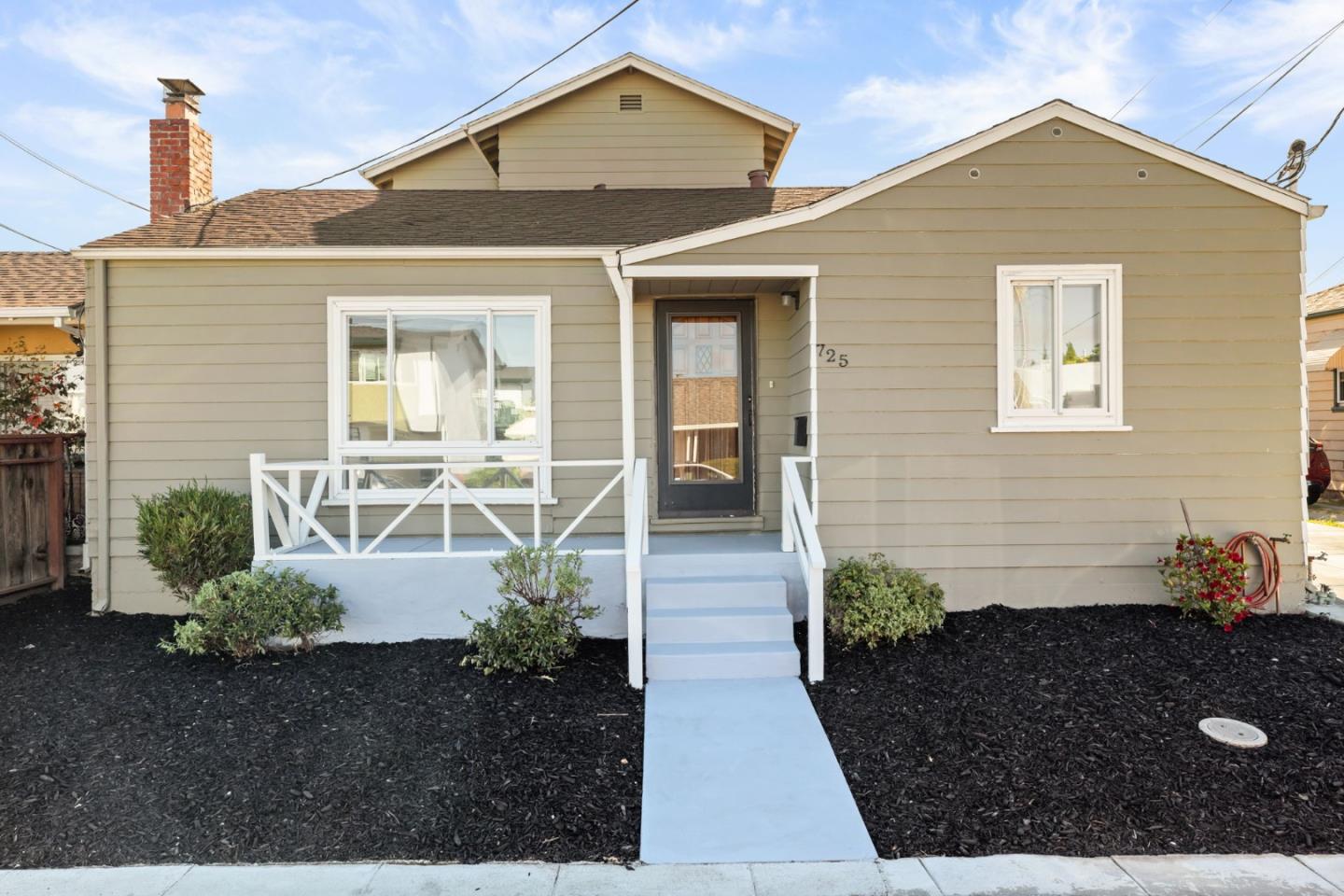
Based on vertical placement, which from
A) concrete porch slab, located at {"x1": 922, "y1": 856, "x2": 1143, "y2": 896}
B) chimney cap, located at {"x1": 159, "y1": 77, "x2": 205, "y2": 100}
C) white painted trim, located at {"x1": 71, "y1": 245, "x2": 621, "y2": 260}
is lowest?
concrete porch slab, located at {"x1": 922, "y1": 856, "x2": 1143, "y2": 896}

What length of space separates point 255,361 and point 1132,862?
6.67 m

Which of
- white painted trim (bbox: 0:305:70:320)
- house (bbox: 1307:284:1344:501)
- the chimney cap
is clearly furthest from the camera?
house (bbox: 1307:284:1344:501)

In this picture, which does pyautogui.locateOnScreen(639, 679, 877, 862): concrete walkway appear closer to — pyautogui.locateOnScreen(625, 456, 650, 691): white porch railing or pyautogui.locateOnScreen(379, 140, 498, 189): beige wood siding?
pyautogui.locateOnScreen(625, 456, 650, 691): white porch railing

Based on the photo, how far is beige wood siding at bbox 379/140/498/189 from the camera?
9.62 m

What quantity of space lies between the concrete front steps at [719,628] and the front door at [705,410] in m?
1.42

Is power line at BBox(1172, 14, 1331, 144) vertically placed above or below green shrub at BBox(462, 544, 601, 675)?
above

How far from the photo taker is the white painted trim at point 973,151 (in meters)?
5.57

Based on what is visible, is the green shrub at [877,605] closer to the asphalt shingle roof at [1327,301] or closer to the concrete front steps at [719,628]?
the concrete front steps at [719,628]

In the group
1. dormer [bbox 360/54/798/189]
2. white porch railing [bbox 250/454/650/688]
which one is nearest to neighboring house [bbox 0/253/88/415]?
white porch railing [bbox 250/454/650/688]

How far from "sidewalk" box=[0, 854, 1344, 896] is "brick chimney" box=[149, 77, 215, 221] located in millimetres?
6610

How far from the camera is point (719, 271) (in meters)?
5.64

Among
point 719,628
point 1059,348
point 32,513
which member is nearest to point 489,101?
point 32,513

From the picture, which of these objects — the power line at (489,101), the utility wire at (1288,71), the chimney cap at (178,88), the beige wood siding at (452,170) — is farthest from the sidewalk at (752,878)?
the utility wire at (1288,71)

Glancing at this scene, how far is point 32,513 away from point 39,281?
5.20m
